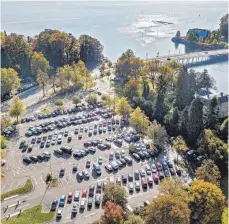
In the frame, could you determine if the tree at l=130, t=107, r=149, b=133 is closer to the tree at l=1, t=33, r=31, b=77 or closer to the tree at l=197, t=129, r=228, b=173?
→ the tree at l=197, t=129, r=228, b=173

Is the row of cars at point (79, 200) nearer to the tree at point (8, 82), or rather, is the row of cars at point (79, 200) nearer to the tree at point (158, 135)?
the tree at point (158, 135)

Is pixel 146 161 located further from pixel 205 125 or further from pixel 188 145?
pixel 205 125

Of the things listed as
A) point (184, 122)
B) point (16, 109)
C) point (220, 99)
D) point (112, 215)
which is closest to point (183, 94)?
point (220, 99)

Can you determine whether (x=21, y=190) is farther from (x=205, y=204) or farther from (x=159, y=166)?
(x=205, y=204)

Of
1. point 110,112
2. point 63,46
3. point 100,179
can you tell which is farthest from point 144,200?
point 63,46

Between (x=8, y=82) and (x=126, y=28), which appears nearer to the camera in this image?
(x=8, y=82)

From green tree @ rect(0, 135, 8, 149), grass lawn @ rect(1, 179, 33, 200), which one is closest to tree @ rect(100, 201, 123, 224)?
grass lawn @ rect(1, 179, 33, 200)
